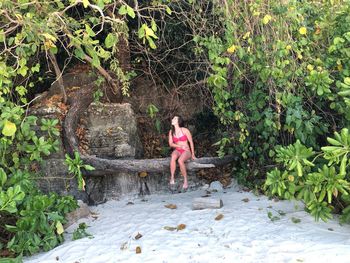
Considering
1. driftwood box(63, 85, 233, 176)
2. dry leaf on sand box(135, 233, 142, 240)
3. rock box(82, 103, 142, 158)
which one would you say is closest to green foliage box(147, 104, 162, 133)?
rock box(82, 103, 142, 158)

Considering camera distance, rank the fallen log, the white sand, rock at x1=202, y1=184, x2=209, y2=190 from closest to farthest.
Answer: the white sand < the fallen log < rock at x1=202, y1=184, x2=209, y2=190

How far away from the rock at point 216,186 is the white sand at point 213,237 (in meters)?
0.83

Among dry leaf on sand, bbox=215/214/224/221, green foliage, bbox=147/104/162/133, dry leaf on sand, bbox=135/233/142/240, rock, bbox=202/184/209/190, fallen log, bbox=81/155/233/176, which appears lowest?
dry leaf on sand, bbox=135/233/142/240

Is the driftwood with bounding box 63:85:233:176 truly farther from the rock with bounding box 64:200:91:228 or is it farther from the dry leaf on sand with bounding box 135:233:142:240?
the dry leaf on sand with bounding box 135:233:142:240

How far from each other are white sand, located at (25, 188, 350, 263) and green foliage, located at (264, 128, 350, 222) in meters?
0.36

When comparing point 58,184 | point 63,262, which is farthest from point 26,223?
point 58,184

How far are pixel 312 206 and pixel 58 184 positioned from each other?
4.09 m

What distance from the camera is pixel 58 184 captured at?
6340 millimetres

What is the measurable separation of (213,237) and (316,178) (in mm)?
1448

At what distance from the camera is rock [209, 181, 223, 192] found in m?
6.91

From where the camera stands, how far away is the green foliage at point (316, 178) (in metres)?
3.94

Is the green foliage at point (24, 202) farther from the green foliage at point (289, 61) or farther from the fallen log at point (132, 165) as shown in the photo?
the green foliage at point (289, 61)

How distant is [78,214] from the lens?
580 cm

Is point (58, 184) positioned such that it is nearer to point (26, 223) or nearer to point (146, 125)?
point (26, 223)
